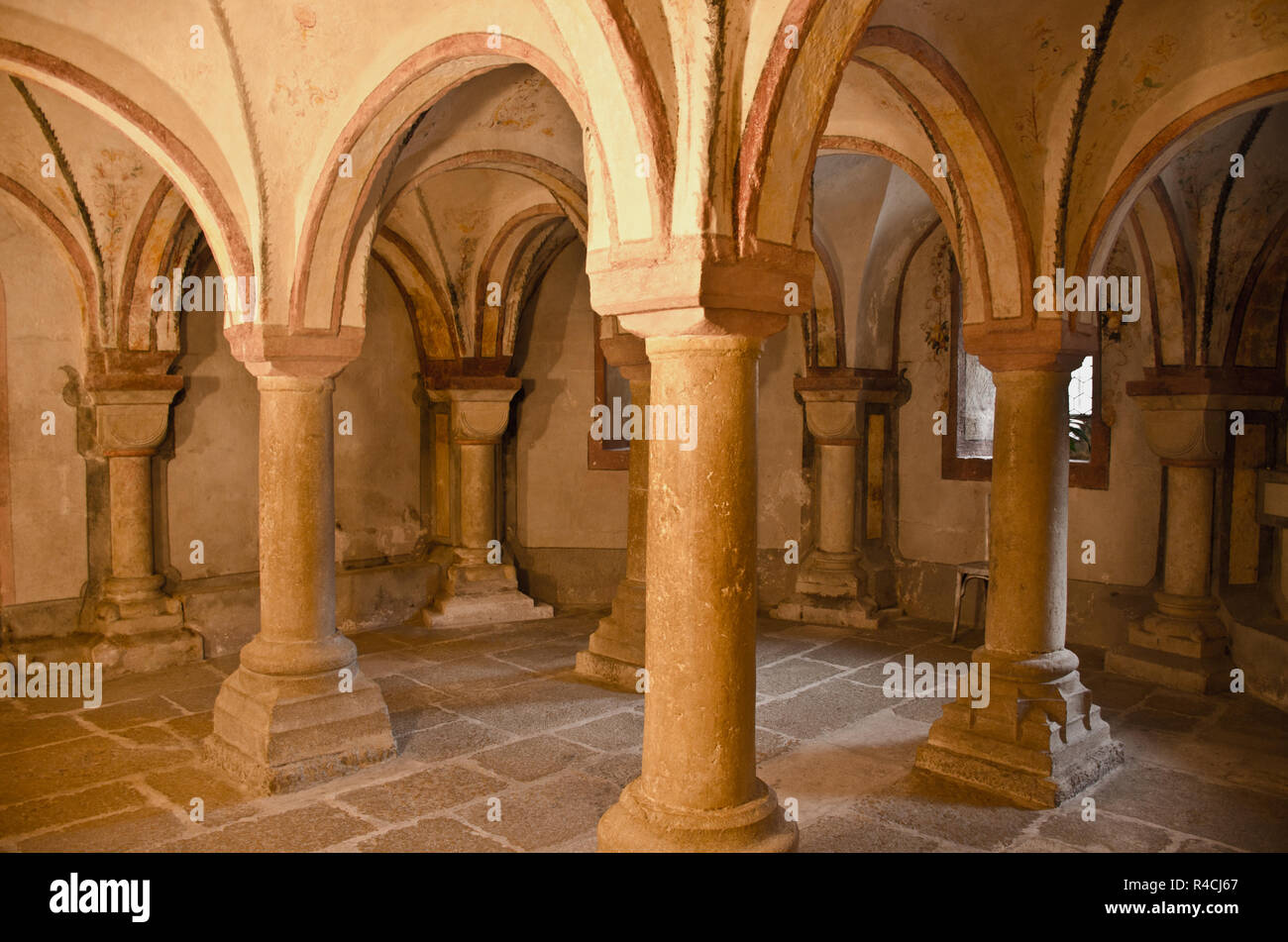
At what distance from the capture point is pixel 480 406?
28.3ft

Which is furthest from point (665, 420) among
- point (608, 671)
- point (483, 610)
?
point (483, 610)

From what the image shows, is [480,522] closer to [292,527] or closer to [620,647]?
[620,647]

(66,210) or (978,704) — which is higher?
(66,210)

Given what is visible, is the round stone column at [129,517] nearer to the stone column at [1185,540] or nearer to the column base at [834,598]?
the column base at [834,598]

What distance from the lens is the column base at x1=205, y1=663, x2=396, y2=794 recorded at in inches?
189

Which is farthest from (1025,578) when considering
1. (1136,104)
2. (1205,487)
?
(1205,487)

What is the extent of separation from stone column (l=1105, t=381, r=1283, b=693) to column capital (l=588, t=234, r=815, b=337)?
4.60m

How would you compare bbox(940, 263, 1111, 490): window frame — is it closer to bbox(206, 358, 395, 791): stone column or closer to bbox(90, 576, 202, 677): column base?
bbox(206, 358, 395, 791): stone column

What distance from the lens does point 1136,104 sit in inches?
180

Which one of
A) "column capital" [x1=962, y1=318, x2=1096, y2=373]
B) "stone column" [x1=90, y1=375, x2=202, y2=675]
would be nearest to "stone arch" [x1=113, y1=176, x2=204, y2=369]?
"stone column" [x1=90, y1=375, x2=202, y2=675]

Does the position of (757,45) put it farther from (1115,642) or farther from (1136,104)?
(1115,642)

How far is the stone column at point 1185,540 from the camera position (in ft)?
21.4

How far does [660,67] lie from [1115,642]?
238 inches

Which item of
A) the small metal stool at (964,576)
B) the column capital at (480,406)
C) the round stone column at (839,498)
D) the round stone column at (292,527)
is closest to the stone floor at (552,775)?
the round stone column at (292,527)
